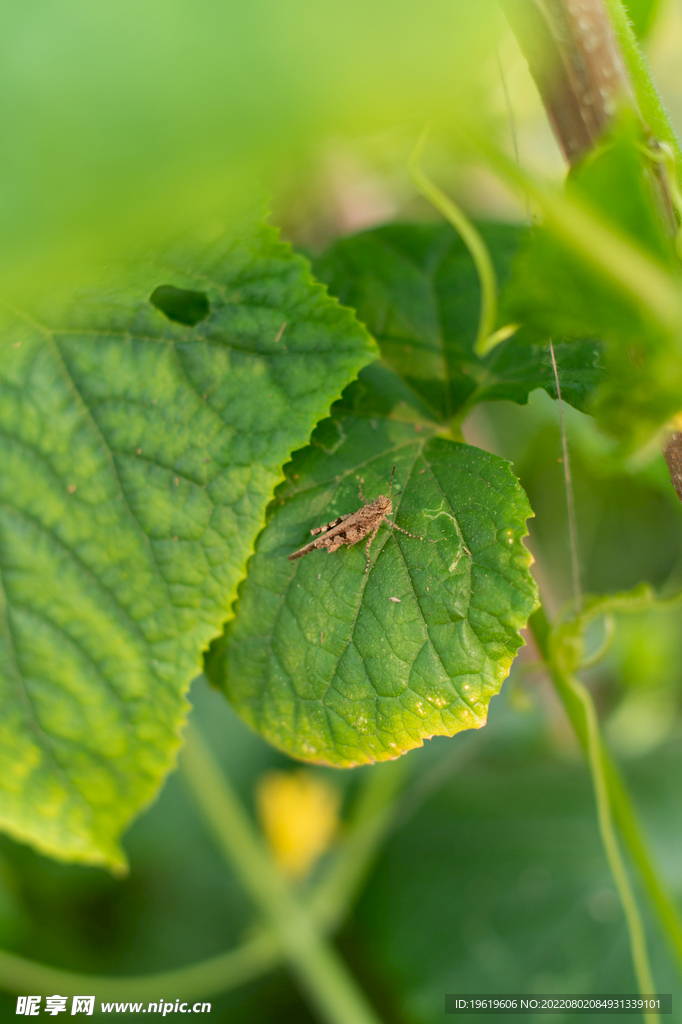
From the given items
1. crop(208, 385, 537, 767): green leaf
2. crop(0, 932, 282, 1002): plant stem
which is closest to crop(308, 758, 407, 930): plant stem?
crop(0, 932, 282, 1002): plant stem

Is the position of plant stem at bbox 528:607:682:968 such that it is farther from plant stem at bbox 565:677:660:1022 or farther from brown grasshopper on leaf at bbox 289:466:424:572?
brown grasshopper on leaf at bbox 289:466:424:572

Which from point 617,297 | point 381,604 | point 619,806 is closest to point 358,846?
point 619,806

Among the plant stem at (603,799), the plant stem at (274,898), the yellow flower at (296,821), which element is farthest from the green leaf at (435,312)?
the yellow flower at (296,821)

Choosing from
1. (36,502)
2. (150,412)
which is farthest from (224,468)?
(36,502)

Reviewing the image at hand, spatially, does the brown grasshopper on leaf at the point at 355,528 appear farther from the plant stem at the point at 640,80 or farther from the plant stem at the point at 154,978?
the plant stem at the point at 154,978

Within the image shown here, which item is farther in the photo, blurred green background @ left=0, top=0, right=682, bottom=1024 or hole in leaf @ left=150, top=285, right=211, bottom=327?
blurred green background @ left=0, top=0, right=682, bottom=1024
